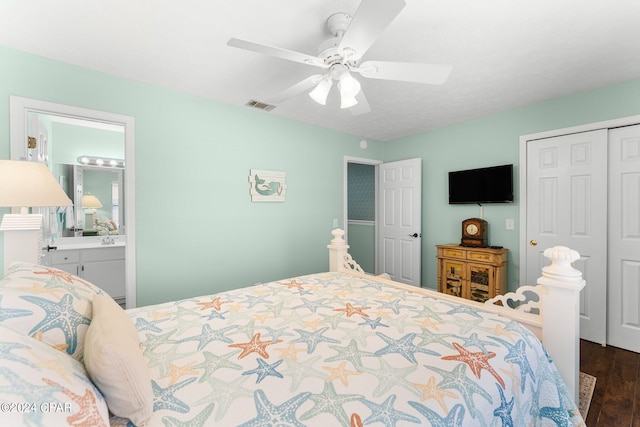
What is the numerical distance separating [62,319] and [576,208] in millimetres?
3837

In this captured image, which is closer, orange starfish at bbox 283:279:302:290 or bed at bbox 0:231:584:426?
bed at bbox 0:231:584:426

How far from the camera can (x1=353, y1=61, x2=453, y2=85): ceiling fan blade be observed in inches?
60.2

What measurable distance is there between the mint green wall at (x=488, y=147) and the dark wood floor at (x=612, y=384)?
2.94 ft

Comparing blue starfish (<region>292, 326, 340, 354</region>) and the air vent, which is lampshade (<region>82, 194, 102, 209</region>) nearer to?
the air vent

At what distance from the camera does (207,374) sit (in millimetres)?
1007

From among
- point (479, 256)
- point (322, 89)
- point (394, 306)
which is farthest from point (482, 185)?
point (322, 89)

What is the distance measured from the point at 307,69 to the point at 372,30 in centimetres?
106

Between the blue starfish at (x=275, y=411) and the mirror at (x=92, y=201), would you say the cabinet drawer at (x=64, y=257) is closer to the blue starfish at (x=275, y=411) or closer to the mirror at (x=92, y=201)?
the mirror at (x=92, y=201)

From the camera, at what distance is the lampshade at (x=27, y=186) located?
1.52 metres

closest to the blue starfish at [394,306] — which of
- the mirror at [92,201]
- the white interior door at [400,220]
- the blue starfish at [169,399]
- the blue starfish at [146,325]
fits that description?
the blue starfish at [169,399]

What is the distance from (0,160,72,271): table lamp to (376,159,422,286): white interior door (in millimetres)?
3654

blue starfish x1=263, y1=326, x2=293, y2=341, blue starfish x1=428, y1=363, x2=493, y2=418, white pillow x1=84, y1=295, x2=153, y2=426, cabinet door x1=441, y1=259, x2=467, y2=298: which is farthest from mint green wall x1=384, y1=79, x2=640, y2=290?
white pillow x1=84, y1=295, x2=153, y2=426

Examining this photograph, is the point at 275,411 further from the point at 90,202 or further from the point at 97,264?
the point at 90,202

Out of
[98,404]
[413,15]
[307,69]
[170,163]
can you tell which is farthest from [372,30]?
[170,163]
